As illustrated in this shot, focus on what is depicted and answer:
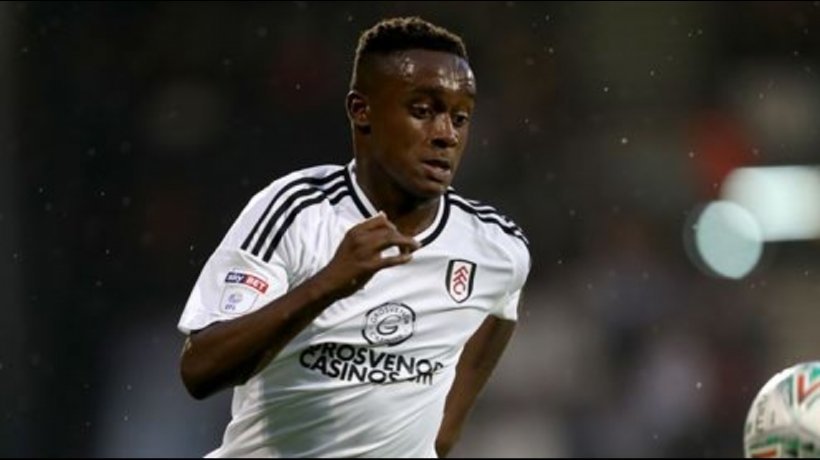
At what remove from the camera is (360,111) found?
4.77 meters

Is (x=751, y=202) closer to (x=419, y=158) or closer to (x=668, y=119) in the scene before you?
(x=668, y=119)

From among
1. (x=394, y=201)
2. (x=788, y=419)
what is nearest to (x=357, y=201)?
(x=394, y=201)

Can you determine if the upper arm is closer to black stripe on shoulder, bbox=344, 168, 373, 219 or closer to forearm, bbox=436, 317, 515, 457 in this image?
forearm, bbox=436, 317, 515, 457

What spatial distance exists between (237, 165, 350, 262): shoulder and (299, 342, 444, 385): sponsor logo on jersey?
0.33 meters

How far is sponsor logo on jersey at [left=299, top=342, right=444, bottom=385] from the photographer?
15.0 feet

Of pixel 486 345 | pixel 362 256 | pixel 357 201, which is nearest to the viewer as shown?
pixel 362 256

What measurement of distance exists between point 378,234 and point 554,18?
20.7ft

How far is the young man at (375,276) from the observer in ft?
14.5

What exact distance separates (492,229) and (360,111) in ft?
1.69

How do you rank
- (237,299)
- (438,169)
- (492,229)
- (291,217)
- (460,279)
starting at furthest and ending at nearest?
(492,229) < (460,279) < (438,169) < (291,217) < (237,299)

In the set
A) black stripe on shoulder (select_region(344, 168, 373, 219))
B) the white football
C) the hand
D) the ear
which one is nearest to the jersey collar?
black stripe on shoulder (select_region(344, 168, 373, 219))

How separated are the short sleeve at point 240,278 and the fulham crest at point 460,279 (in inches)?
20.4

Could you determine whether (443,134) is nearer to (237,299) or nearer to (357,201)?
(357,201)

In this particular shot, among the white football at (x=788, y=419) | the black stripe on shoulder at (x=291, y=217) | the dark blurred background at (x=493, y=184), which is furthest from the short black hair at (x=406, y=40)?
the dark blurred background at (x=493, y=184)
